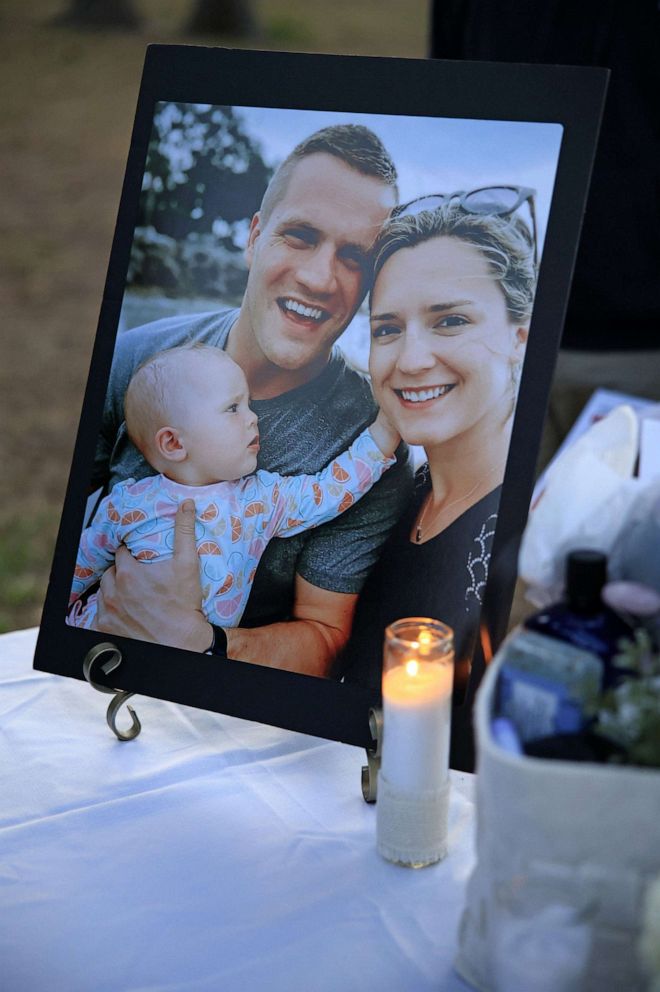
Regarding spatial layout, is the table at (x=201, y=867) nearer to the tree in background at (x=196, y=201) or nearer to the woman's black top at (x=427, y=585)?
the woman's black top at (x=427, y=585)

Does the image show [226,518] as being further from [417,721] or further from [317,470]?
[417,721]

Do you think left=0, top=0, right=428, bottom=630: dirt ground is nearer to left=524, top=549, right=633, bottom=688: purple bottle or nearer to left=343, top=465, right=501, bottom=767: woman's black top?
left=343, top=465, right=501, bottom=767: woman's black top

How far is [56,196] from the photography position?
21.0ft

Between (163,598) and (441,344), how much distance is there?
0.34 meters

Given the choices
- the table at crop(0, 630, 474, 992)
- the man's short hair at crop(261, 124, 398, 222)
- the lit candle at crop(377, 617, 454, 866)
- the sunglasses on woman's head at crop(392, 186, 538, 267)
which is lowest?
the table at crop(0, 630, 474, 992)

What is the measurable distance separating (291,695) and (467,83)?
1.81 feet

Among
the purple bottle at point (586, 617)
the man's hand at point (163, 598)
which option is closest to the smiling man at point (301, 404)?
the man's hand at point (163, 598)

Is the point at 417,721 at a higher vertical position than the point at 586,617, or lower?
lower

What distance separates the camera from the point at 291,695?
37.4 inches

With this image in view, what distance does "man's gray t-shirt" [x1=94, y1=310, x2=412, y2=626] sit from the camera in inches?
37.3

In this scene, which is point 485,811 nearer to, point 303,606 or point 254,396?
point 303,606

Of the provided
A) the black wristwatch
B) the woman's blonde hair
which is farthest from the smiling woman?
the black wristwatch

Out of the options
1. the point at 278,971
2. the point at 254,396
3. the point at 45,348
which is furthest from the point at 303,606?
the point at 45,348

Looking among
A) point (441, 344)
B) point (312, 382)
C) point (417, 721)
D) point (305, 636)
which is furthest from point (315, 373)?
→ point (417, 721)
